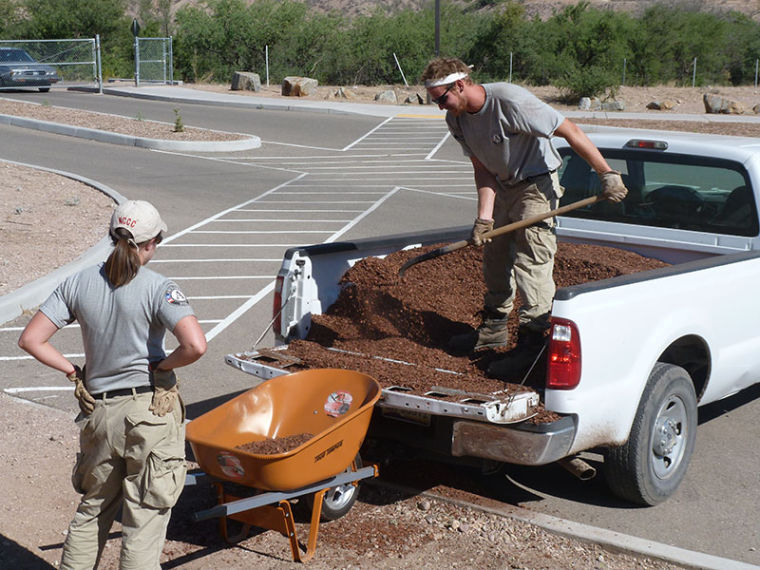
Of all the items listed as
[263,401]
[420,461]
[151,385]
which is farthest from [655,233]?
[151,385]

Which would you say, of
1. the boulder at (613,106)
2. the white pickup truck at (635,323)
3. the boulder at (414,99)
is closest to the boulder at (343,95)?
the boulder at (414,99)

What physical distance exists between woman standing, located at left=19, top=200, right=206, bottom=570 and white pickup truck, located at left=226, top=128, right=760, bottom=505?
3.97 feet

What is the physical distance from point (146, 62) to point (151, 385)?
37887 millimetres

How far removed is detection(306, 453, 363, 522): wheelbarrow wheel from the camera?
4.77 meters

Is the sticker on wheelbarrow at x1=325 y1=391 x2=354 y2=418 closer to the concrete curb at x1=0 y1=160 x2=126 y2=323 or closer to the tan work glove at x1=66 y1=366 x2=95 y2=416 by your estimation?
the tan work glove at x1=66 y1=366 x2=95 y2=416

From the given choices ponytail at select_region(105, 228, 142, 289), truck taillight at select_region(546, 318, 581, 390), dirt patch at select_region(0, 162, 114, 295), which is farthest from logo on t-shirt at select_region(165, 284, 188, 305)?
dirt patch at select_region(0, 162, 114, 295)

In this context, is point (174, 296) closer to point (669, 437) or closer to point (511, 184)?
point (511, 184)

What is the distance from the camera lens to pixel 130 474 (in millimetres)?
3910

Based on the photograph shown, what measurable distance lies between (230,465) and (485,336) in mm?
1868

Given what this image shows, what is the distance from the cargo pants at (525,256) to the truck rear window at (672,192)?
4.03ft

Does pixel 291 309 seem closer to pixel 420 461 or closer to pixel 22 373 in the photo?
pixel 420 461

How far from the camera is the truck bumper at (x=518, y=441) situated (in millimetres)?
4406

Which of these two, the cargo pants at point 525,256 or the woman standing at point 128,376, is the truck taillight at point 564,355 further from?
the woman standing at point 128,376

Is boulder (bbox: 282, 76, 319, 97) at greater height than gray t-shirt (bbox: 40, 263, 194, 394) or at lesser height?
greater
